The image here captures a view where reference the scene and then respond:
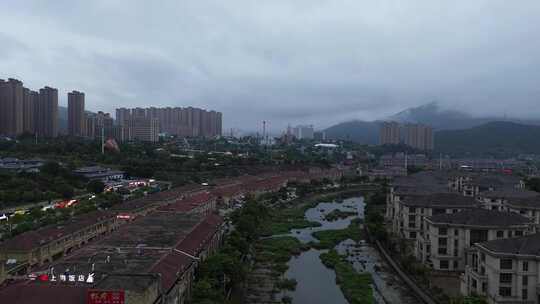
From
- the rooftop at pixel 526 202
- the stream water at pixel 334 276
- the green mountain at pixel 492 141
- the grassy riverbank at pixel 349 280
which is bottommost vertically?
the stream water at pixel 334 276

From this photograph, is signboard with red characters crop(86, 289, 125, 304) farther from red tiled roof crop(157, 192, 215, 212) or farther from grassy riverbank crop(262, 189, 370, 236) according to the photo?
grassy riverbank crop(262, 189, 370, 236)

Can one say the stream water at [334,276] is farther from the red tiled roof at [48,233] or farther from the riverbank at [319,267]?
the red tiled roof at [48,233]

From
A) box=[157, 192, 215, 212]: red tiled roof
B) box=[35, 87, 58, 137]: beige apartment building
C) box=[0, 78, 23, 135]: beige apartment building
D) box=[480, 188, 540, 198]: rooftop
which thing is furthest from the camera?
box=[35, 87, 58, 137]: beige apartment building

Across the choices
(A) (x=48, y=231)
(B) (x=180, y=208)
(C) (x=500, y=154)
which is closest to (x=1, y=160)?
(B) (x=180, y=208)

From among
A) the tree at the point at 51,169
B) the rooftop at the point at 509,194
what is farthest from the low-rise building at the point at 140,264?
the tree at the point at 51,169

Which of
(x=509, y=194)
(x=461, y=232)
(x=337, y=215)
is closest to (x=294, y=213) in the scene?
(x=337, y=215)

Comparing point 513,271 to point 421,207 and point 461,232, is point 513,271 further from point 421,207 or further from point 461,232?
point 421,207

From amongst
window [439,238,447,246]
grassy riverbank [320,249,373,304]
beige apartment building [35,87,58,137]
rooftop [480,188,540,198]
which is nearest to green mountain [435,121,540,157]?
beige apartment building [35,87,58,137]
